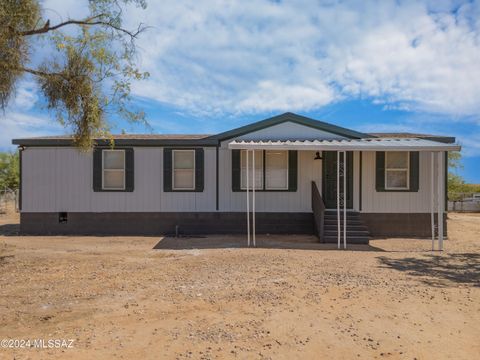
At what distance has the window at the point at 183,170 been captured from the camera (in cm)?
1171

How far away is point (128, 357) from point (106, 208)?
29.3 ft

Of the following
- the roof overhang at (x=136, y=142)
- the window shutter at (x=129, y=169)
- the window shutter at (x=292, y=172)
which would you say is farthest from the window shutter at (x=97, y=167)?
the window shutter at (x=292, y=172)

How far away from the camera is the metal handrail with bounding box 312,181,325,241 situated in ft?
33.3

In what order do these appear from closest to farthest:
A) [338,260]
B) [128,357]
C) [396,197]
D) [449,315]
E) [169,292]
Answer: [128,357]
[449,315]
[169,292]
[338,260]
[396,197]

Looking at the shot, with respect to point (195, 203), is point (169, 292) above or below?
below

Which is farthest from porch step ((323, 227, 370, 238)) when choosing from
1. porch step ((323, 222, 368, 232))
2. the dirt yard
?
the dirt yard

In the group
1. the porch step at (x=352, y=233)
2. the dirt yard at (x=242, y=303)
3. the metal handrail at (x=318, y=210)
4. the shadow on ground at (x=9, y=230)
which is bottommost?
the dirt yard at (x=242, y=303)

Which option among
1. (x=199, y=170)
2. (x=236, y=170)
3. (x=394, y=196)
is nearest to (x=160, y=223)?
(x=199, y=170)

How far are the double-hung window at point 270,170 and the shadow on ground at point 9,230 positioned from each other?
7265 mm

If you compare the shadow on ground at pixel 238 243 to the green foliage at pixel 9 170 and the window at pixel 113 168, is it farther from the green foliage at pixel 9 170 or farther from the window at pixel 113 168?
the green foliage at pixel 9 170

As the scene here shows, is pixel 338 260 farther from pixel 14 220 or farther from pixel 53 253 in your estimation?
pixel 14 220

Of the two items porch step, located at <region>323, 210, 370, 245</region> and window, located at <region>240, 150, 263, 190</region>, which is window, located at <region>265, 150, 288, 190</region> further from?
porch step, located at <region>323, 210, 370, 245</region>

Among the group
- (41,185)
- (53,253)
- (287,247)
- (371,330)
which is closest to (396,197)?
(287,247)

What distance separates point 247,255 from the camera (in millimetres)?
8055
